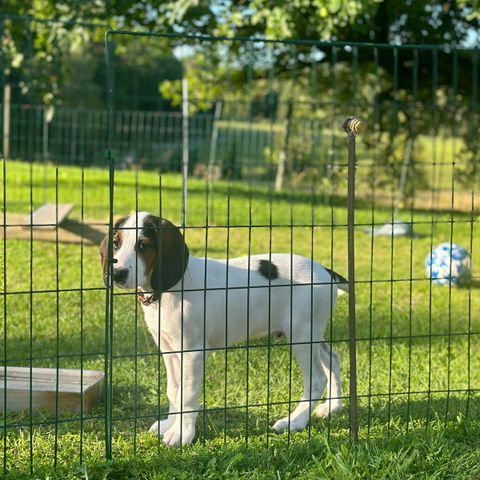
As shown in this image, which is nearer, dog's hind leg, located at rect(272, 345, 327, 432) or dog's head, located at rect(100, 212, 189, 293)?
dog's head, located at rect(100, 212, 189, 293)

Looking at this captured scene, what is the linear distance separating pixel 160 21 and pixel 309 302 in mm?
10925

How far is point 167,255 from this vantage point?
4.78 m

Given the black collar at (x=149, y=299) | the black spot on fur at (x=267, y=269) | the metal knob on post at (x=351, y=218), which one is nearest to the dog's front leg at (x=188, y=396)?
the black collar at (x=149, y=299)

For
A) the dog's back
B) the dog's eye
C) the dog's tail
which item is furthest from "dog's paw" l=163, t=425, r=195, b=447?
the dog's tail

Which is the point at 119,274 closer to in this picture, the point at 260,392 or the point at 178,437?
the point at 178,437

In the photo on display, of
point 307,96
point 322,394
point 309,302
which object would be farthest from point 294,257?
point 307,96

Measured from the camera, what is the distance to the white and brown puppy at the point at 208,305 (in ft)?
15.5

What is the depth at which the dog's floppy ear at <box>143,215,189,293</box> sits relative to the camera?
185 inches

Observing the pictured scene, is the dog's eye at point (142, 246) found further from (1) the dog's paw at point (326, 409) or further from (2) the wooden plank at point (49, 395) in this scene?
(1) the dog's paw at point (326, 409)

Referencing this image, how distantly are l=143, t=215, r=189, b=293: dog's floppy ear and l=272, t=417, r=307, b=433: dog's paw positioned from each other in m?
1.03

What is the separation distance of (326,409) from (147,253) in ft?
5.03

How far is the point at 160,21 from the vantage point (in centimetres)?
1525

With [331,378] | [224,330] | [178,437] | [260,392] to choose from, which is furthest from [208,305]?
[260,392]

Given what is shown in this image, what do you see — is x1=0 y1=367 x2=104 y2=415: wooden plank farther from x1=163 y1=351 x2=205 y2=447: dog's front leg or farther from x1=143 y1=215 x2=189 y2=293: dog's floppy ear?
x1=143 y1=215 x2=189 y2=293: dog's floppy ear
